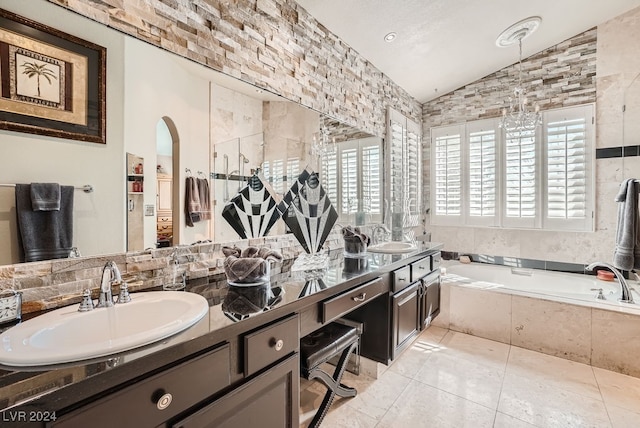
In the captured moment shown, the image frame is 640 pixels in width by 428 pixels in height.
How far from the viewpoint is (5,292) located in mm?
893

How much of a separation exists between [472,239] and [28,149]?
13.2ft

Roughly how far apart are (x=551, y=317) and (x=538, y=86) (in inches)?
97.9

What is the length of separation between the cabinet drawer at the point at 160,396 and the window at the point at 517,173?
3517 millimetres

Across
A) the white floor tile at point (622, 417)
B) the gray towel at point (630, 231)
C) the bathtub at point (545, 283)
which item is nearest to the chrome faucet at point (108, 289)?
the white floor tile at point (622, 417)

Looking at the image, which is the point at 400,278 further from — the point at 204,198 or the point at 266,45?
the point at 266,45

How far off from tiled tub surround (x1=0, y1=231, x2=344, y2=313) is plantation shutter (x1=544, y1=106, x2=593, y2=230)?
3141 mm

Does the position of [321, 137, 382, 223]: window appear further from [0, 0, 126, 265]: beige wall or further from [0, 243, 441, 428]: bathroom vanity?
[0, 0, 126, 265]: beige wall

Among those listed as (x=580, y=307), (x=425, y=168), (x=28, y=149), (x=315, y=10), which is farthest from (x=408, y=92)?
(x=28, y=149)

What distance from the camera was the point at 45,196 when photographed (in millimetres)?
1035

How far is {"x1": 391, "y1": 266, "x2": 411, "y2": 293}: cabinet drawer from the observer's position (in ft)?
6.34

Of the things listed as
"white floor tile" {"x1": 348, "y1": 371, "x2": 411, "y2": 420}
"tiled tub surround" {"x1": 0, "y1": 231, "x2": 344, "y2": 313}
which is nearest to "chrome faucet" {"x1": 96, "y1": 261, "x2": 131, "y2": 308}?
"tiled tub surround" {"x1": 0, "y1": 231, "x2": 344, "y2": 313}

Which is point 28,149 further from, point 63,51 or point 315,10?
point 315,10

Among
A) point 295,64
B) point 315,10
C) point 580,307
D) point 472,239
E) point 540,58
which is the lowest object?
point 580,307

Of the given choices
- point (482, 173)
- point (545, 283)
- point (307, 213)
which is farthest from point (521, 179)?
point (307, 213)
